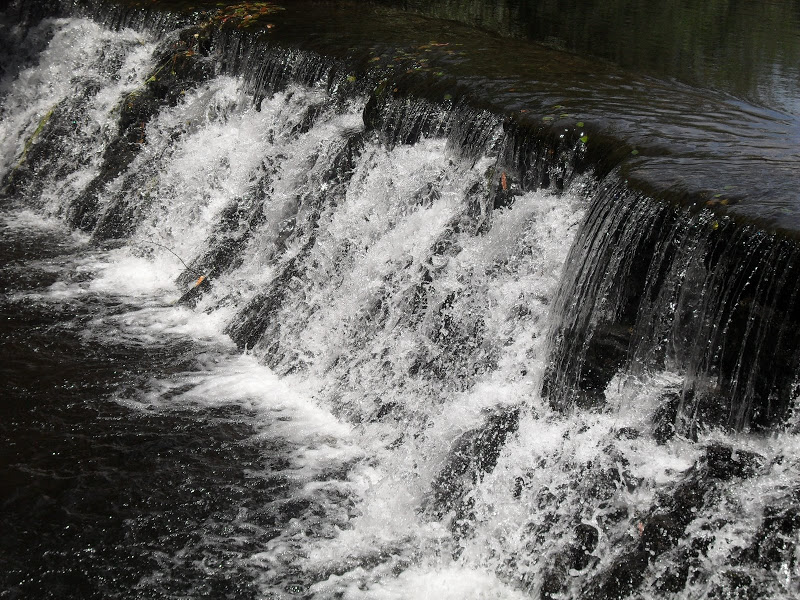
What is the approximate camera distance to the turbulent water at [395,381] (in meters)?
4.19

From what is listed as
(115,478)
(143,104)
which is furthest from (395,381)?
(143,104)

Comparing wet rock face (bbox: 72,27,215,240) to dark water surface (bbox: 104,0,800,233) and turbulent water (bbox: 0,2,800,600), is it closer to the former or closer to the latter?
dark water surface (bbox: 104,0,800,233)

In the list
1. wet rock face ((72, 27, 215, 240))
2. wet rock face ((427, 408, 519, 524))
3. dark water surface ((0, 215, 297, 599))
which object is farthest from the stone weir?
dark water surface ((0, 215, 297, 599))

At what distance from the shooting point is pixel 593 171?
18.7 ft

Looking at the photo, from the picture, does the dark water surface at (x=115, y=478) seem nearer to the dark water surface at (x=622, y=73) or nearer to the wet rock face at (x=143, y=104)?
the wet rock face at (x=143, y=104)

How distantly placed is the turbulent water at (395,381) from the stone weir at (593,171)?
0.07ft

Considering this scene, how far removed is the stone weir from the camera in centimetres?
425

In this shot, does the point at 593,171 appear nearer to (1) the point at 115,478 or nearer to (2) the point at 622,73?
(2) the point at 622,73

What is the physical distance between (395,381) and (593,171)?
1893 millimetres

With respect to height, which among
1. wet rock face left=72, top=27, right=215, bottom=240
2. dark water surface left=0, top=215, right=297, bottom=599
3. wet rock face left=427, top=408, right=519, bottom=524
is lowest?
dark water surface left=0, top=215, right=297, bottom=599

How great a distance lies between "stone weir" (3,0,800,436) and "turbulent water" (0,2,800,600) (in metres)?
0.02

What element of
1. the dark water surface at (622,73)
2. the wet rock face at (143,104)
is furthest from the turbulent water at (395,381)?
the wet rock face at (143,104)

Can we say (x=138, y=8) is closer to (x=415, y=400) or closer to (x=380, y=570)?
(x=415, y=400)

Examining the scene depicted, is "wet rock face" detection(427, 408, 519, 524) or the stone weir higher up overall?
the stone weir
